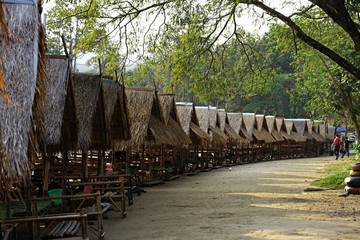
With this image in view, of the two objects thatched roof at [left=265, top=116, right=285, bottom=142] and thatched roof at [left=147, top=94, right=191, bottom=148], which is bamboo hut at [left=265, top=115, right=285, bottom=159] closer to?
thatched roof at [left=265, top=116, right=285, bottom=142]

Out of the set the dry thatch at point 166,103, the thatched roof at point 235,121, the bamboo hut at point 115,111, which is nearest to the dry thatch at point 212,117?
Result: the thatched roof at point 235,121

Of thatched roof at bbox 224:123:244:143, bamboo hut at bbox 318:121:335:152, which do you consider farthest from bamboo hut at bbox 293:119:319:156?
thatched roof at bbox 224:123:244:143

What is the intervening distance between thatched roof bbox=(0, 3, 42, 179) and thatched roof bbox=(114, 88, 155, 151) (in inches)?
371

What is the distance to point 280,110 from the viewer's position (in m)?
51.5

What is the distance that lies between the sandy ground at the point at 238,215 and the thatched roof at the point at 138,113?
1.60 meters

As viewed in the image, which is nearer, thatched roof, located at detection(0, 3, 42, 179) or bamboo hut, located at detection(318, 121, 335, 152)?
thatched roof, located at detection(0, 3, 42, 179)

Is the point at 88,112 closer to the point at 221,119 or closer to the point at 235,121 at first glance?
the point at 221,119

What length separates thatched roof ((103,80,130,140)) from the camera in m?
12.9

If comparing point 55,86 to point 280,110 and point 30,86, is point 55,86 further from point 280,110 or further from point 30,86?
point 280,110

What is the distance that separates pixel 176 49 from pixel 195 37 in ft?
2.10

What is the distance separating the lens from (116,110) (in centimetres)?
1338

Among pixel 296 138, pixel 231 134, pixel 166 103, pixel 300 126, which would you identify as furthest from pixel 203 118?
pixel 300 126

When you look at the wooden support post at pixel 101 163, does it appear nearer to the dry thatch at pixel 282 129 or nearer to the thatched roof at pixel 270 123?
the thatched roof at pixel 270 123

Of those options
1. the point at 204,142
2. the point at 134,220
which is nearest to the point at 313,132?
the point at 204,142
